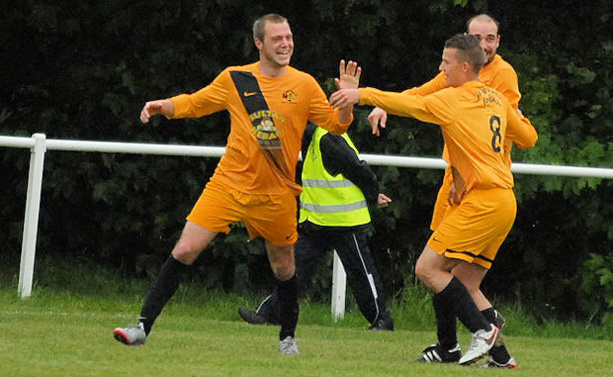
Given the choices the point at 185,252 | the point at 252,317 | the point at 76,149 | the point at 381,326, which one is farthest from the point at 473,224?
the point at 76,149

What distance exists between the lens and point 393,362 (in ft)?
28.6

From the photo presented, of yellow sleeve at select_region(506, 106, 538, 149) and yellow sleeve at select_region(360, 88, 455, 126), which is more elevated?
yellow sleeve at select_region(360, 88, 455, 126)

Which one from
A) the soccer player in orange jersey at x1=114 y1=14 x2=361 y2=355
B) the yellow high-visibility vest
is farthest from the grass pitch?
the yellow high-visibility vest

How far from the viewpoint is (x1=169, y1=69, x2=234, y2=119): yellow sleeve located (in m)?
8.65

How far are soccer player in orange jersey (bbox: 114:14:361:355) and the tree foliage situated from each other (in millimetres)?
4662

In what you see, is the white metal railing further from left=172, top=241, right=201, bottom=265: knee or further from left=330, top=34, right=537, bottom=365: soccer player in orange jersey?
left=330, top=34, right=537, bottom=365: soccer player in orange jersey

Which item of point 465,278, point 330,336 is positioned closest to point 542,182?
point 330,336

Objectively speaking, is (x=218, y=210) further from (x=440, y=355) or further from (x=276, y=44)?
(x=440, y=355)

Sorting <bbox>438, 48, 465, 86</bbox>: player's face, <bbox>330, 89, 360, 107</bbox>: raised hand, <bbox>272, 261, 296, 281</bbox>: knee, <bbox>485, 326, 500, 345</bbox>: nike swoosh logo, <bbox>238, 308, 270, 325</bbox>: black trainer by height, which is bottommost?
<bbox>238, 308, 270, 325</bbox>: black trainer

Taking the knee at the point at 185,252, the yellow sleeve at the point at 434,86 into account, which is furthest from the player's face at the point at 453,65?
the knee at the point at 185,252

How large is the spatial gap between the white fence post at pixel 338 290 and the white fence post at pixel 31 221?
7.59 feet

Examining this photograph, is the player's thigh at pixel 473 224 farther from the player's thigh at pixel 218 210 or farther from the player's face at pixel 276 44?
the player's face at pixel 276 44

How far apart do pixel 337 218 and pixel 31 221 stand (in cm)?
235

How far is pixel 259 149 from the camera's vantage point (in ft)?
27.8
